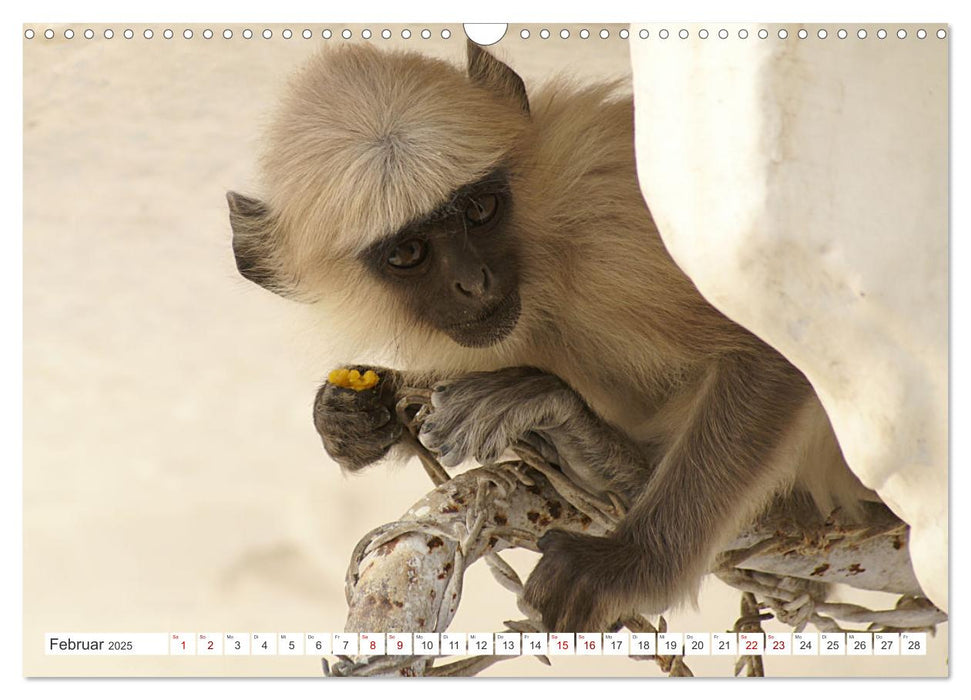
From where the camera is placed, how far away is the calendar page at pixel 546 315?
1.74 m

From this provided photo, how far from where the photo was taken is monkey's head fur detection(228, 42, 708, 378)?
88.7 inches

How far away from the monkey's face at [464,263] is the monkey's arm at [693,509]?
39 centimetres

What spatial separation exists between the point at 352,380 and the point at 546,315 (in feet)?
1.44

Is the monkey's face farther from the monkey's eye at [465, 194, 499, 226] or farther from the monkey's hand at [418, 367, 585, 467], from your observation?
the monkey's hand at [418, 367, 585, 467]

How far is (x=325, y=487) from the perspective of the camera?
3.89 meters

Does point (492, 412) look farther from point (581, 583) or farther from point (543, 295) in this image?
point (581, 583)

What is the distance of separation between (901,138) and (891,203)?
0.29ft

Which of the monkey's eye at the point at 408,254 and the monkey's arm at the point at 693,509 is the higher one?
the monkey's eye at the point at 408,254

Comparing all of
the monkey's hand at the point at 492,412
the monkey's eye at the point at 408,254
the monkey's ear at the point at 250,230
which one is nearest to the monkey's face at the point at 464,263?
the monkey's eye at the point at 408,254

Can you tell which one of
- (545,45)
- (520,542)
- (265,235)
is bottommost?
(520,542)

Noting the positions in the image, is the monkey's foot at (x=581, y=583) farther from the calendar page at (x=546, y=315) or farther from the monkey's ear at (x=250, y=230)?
the monkey's ear at (x=250, y=230)

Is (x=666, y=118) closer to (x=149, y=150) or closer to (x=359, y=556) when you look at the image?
(x=359, y=556)


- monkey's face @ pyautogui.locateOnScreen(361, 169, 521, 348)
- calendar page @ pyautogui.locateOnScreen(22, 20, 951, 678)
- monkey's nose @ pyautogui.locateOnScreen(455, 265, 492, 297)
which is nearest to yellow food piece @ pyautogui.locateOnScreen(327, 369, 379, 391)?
calendar page @ pyautogui.locateOnScreen(22, 20, 951, 678)

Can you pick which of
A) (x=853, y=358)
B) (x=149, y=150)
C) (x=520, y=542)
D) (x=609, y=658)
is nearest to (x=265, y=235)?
(x=149, y=150)
